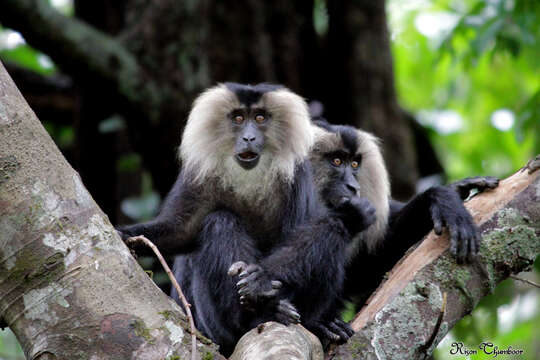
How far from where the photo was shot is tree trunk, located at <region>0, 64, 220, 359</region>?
2.89 m

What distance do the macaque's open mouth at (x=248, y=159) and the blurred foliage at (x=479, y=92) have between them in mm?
2552

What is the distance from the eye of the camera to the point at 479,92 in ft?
35.1

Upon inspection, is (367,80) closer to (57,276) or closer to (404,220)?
(404,220)

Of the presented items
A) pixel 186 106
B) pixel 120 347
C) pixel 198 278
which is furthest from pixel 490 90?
pixel 120 347

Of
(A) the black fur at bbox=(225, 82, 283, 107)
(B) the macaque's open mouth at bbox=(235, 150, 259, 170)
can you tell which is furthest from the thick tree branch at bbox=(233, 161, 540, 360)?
(A) the black fur at bbox=(225, 82, 283, 107)

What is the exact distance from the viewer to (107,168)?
346 inches

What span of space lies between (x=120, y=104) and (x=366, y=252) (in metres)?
3.76

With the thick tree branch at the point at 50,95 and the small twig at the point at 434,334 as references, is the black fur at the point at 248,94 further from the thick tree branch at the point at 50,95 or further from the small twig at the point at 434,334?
the thick tree branch at the point at 50,95

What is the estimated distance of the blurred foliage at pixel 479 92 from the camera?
243 inches

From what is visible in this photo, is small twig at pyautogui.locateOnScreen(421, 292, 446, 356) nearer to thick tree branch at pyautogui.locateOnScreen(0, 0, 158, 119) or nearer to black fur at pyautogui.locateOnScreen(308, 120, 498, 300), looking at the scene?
black fur at pyautogui.locateOnScreen(308, 120, 498, 300)

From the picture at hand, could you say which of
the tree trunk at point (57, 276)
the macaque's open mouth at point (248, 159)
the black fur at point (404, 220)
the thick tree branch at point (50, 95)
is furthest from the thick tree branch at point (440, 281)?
the thick tree branch at point (50, 95)

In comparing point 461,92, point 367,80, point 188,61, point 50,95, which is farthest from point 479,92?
point 50,95

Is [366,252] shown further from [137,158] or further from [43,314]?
[137,158]

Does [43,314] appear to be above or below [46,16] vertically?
below
